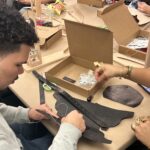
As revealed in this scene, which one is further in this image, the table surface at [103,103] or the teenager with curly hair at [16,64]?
the table surface at [103,103]

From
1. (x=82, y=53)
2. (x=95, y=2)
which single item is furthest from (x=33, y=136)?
(x=95, y=2)

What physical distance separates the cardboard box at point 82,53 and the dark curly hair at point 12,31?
42cm

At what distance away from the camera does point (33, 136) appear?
59.4 inches

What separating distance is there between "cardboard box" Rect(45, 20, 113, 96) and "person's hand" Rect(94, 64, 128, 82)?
0.17 ft

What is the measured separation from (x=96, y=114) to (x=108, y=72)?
281 mm

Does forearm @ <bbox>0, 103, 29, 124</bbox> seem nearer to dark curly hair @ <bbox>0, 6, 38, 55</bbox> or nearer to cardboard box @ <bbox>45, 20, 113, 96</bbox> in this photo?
cardboard box @ <bbox>45, 20, 113, 96</bbox>

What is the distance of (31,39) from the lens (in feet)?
3.62

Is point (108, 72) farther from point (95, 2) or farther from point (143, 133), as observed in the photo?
point (95, 2)

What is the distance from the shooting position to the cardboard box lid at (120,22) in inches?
68.5

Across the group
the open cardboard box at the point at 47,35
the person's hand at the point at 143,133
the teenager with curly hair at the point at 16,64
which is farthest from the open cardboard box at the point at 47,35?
the person's hand at the point at 143,133

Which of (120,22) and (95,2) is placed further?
(95,2)


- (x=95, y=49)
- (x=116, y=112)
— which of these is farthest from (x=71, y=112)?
(x=95, y=49)

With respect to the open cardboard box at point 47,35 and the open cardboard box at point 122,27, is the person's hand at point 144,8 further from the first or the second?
the open cardboard box at point 47,35

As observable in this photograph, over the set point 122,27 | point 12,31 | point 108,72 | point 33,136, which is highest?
point 12,31
